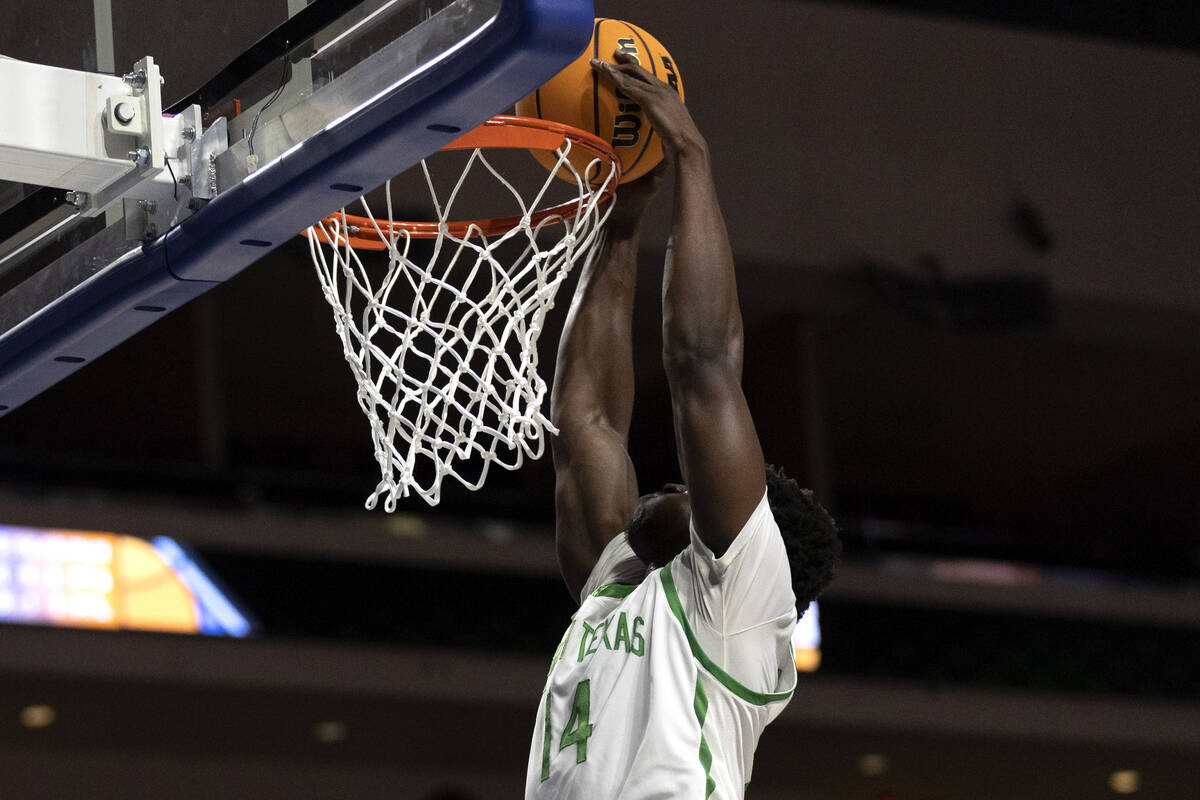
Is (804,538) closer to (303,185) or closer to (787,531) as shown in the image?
(787,531)

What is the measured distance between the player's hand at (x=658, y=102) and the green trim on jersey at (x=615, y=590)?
750mm

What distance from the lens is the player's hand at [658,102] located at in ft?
9.02

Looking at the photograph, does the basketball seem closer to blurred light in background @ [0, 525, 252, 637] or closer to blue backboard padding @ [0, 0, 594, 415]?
blue backboard padding @ [0, 0, 594, 415]

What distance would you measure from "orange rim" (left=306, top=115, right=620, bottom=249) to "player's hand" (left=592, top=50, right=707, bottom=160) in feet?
0.37

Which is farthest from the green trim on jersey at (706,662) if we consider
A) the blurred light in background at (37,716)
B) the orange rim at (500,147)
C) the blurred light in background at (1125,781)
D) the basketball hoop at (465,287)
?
the blurred light in background at (1125,781)

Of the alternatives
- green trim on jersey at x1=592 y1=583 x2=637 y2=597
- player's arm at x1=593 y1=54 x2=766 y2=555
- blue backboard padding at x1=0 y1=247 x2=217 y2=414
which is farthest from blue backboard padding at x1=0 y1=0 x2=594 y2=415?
green trim on jersey at x1=592 y1=583 x2=637 y2=597

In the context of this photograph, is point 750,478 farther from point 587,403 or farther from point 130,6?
point 130,6

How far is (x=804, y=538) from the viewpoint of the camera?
112 inches

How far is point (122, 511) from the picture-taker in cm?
761

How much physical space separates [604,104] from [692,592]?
0.85 m

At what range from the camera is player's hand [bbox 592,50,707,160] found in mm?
2750

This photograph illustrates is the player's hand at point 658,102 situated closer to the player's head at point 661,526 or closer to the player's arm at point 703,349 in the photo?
the player's arm at point 703,349

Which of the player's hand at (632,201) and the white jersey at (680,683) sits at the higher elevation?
the player's hand at (632,201)

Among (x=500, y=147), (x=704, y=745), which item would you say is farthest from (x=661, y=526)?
(x=500, y=147)
